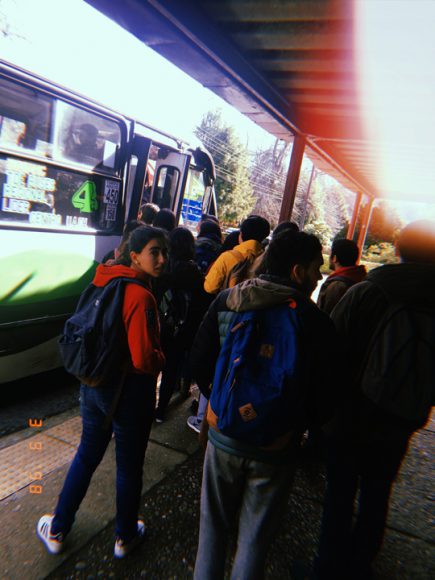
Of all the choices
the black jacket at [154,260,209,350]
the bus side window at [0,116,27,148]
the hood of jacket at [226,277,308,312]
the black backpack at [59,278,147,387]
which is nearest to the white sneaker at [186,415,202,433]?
the black jacket at [154,260,209,350]

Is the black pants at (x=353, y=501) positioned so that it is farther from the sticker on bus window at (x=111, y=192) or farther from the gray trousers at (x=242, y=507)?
the sticker on bus window at (x=111, y=192)

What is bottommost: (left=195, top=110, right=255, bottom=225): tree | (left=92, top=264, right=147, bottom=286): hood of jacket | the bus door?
(left=92, top=264, right=147, bottom=286): hood of jacket

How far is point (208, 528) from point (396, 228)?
33273 millimetres

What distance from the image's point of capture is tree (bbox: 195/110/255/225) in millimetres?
40281

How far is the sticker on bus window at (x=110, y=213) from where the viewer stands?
4.64 meters

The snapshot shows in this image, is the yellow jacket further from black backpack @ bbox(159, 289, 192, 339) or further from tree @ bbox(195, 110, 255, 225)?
tree @ bbox(195, 110, 255, 225)

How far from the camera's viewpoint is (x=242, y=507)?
1.65 m

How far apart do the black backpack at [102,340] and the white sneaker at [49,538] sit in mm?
894

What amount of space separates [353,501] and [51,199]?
12.0 feet

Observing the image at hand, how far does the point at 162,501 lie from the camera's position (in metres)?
2.60

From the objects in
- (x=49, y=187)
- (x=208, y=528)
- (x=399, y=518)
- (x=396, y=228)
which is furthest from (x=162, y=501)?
(x=396, y=228)

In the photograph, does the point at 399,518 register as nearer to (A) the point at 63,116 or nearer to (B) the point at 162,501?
(B) the point at 162,501

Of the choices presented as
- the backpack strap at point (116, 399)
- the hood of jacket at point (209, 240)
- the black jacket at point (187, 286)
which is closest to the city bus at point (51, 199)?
the hood of jacket at point (209, 240)

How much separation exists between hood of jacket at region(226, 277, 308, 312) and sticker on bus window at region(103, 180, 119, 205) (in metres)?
3.42
